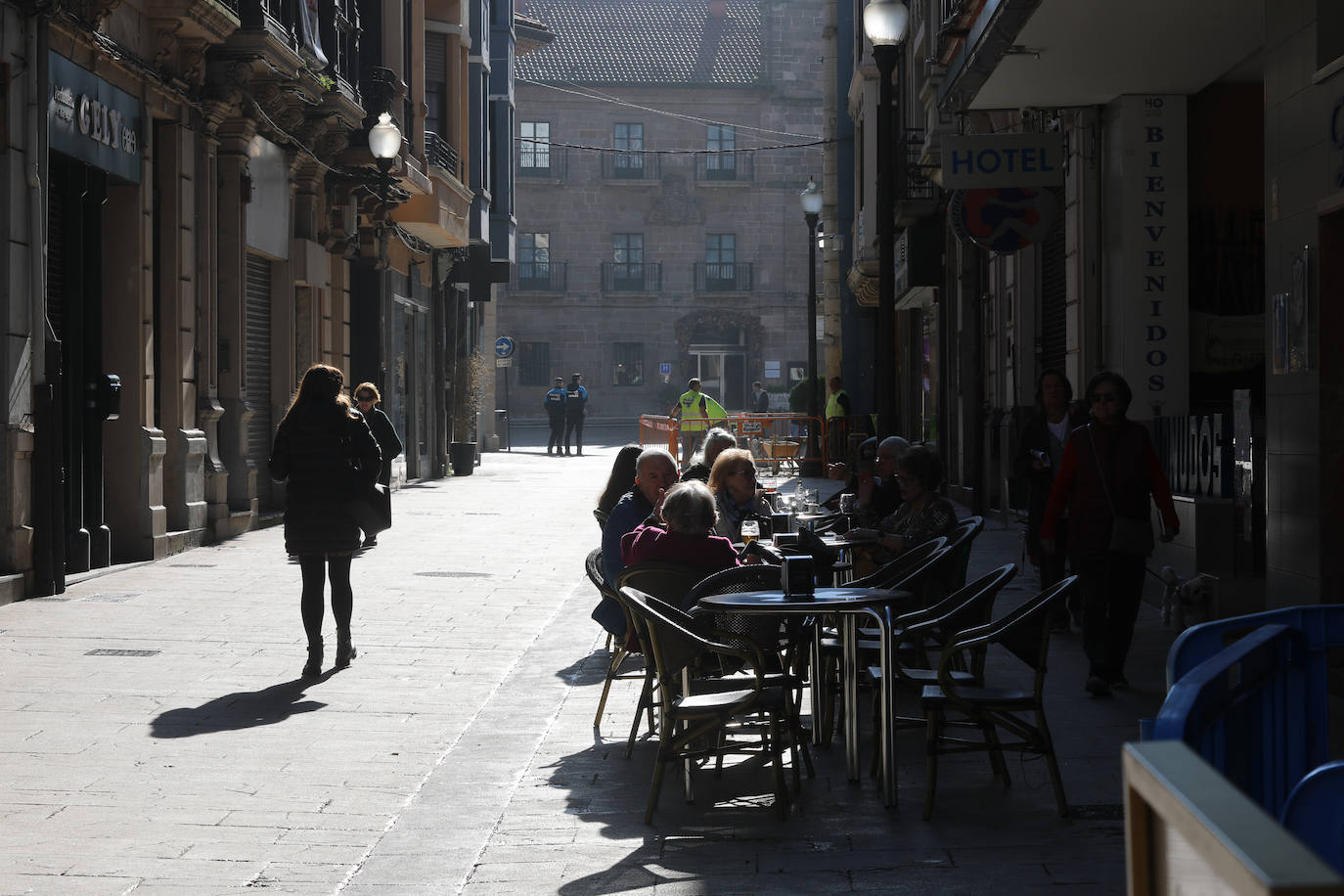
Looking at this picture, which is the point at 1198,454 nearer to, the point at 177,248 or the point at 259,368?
the point at 177,248

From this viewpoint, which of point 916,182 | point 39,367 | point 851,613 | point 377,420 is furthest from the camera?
point 916,182

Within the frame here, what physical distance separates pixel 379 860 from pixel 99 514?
943 cm

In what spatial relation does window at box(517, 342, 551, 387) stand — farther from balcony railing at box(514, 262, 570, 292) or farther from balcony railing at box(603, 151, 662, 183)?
balcony railing at box(603, 151, 662, 183)

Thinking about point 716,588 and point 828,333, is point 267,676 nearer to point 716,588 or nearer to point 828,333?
point 716,588

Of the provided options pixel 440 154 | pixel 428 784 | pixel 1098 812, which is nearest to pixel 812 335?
pixel 440 154

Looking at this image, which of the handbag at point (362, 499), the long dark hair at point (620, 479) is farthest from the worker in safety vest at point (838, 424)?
the handbag at point (362, 499)

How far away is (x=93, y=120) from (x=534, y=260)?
164 ft

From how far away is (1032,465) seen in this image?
10.7 m

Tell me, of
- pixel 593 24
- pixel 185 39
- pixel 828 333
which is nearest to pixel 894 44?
pixel 185 39

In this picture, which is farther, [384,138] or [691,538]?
[384,138]

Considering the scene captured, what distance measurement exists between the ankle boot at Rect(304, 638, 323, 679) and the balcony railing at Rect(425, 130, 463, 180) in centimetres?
1926

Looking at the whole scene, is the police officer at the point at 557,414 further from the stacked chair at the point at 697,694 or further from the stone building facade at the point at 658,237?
the stacked chair at the point at 697,694

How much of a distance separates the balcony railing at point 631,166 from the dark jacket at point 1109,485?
5569 cm

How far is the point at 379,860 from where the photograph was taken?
205 inches
